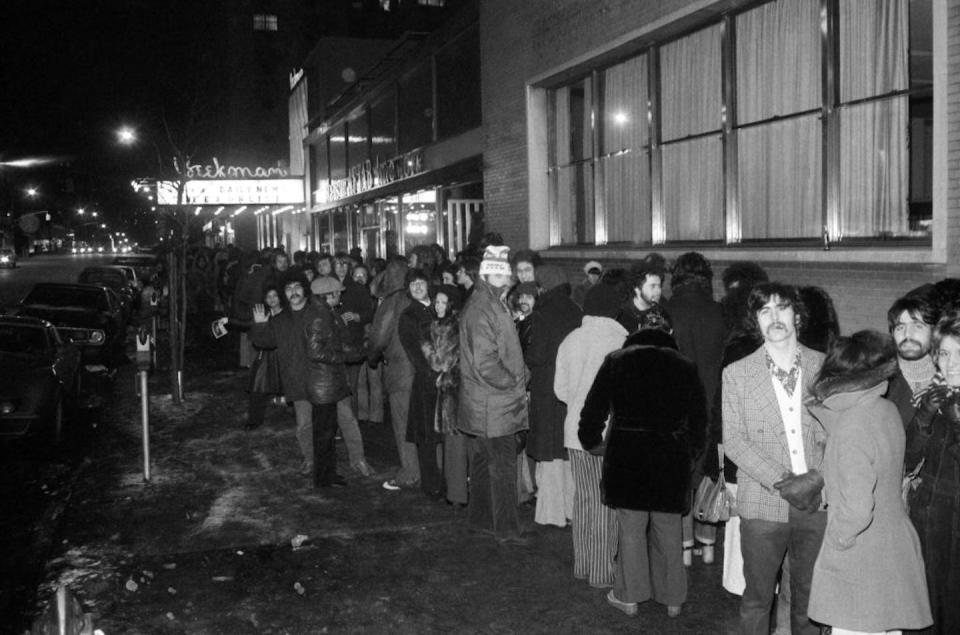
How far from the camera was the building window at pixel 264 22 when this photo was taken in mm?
76062

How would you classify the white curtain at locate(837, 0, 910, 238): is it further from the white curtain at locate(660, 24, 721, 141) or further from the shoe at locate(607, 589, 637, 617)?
the shoe at locate(607, 589, 637, 617)

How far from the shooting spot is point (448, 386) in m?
7.62

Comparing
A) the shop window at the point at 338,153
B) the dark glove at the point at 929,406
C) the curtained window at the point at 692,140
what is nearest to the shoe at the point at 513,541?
the dark glove at the point at 929,406

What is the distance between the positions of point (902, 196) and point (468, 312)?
13.3 feet

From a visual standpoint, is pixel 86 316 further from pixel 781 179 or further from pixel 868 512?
pixel 868 512

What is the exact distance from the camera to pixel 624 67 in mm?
12227

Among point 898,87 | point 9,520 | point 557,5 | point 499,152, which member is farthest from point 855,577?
point 499,152

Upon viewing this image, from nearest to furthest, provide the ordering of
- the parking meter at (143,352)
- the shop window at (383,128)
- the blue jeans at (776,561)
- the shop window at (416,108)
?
the blue jeans at (776,561), the parking meter at (143,352), the shop window at (416,108), the shop window at (383,128)

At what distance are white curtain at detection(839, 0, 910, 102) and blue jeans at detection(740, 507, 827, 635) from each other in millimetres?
4963

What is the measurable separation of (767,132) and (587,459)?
514cm

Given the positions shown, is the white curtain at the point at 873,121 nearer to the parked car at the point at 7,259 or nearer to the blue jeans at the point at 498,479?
the blue jeans at the point at 498,479

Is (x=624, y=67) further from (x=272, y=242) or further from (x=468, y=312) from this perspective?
(x=272, y=242)

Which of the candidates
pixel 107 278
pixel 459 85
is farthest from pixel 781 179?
pixel 107 278

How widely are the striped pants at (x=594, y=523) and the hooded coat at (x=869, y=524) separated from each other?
206 centimetres
